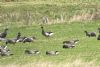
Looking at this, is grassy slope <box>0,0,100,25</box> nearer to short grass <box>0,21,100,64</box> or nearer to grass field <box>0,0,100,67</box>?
grass field <box>0,0,100,67</box>

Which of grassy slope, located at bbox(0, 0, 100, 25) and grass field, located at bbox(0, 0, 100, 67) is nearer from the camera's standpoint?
grass field, located at bbox(0, 0, 100, 67)

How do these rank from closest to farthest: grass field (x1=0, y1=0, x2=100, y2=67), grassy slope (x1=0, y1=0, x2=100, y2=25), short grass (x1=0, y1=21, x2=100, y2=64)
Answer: grass field (x1=0, y1=0, x2=100, y2=67)
short grass (x1=0, y1=21, x2=100, y2=64)
grassy slope (x1=0, y1=0, x2=100, y2=25)

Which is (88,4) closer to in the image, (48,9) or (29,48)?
(48,9)

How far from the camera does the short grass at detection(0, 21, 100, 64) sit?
30.3 meters

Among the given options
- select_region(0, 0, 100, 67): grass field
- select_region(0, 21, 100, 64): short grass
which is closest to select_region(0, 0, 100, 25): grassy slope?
select_region(0, 0, 100, 67): grass field

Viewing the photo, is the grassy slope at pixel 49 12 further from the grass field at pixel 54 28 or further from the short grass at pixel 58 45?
the short grass at pixel 58 45

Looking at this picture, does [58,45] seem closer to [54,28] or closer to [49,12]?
[54,28]

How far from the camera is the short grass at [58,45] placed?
99.3 feet

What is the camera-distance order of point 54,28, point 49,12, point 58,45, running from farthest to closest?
point 49,12, point 54,28, point 58,45

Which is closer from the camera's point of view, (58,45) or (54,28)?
(58,45)

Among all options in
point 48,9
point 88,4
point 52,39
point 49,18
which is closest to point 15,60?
point 52,39

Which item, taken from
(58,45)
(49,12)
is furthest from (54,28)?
(49,12)

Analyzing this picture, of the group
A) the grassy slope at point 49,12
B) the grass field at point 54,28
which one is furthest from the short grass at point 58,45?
the grassy slope at point 49,12

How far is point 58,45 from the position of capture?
114 ft
